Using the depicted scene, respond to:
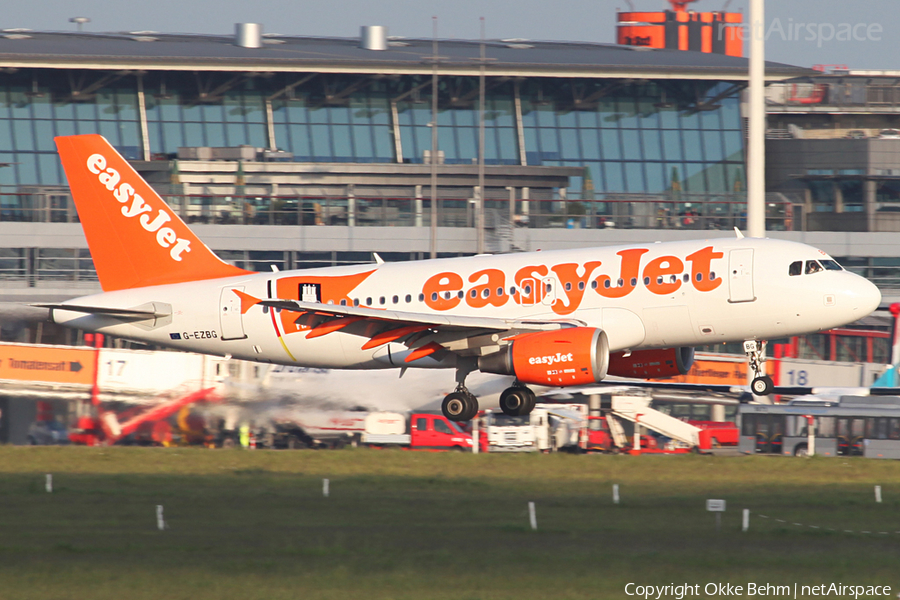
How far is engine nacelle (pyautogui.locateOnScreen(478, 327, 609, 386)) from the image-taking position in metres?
27.4

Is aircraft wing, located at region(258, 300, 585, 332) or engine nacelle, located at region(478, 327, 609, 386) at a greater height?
aircraft wing, located at region(258, 300, 585, 332)

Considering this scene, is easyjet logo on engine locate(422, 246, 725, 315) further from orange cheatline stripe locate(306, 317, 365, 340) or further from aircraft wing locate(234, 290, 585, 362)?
orange cheatline stripe locate(306, 317, 365, 340)

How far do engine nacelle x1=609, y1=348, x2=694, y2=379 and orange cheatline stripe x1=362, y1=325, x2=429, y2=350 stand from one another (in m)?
6.28

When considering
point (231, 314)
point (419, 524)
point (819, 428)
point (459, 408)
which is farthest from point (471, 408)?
point (819, 428)

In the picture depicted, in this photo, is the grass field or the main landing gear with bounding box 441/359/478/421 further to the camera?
the main landing gear with bounding box 441/359/478/421

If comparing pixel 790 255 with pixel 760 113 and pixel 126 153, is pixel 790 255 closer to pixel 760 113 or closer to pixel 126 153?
pixel 760 113

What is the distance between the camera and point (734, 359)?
4956 centimetres

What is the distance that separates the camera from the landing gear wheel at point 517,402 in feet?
98.8

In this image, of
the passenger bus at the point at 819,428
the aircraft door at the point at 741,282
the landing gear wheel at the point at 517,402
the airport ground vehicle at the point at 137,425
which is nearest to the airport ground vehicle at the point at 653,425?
the passenger bus at the point at 819,428

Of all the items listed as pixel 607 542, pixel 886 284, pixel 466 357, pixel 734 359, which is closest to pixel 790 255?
pixel 466 357

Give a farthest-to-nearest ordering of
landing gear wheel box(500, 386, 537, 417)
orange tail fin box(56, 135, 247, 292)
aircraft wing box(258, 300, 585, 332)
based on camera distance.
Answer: orange tail fin box(56, 135, 247, 292) < landing gear wheel box(500, 386, 537, 417) < aircraft wing box(258, 300, 585, 332)

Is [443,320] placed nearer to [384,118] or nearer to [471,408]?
[471,408]

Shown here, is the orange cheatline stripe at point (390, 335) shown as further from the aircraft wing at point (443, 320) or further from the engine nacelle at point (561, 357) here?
the engine nacelle at point (561, 357)
